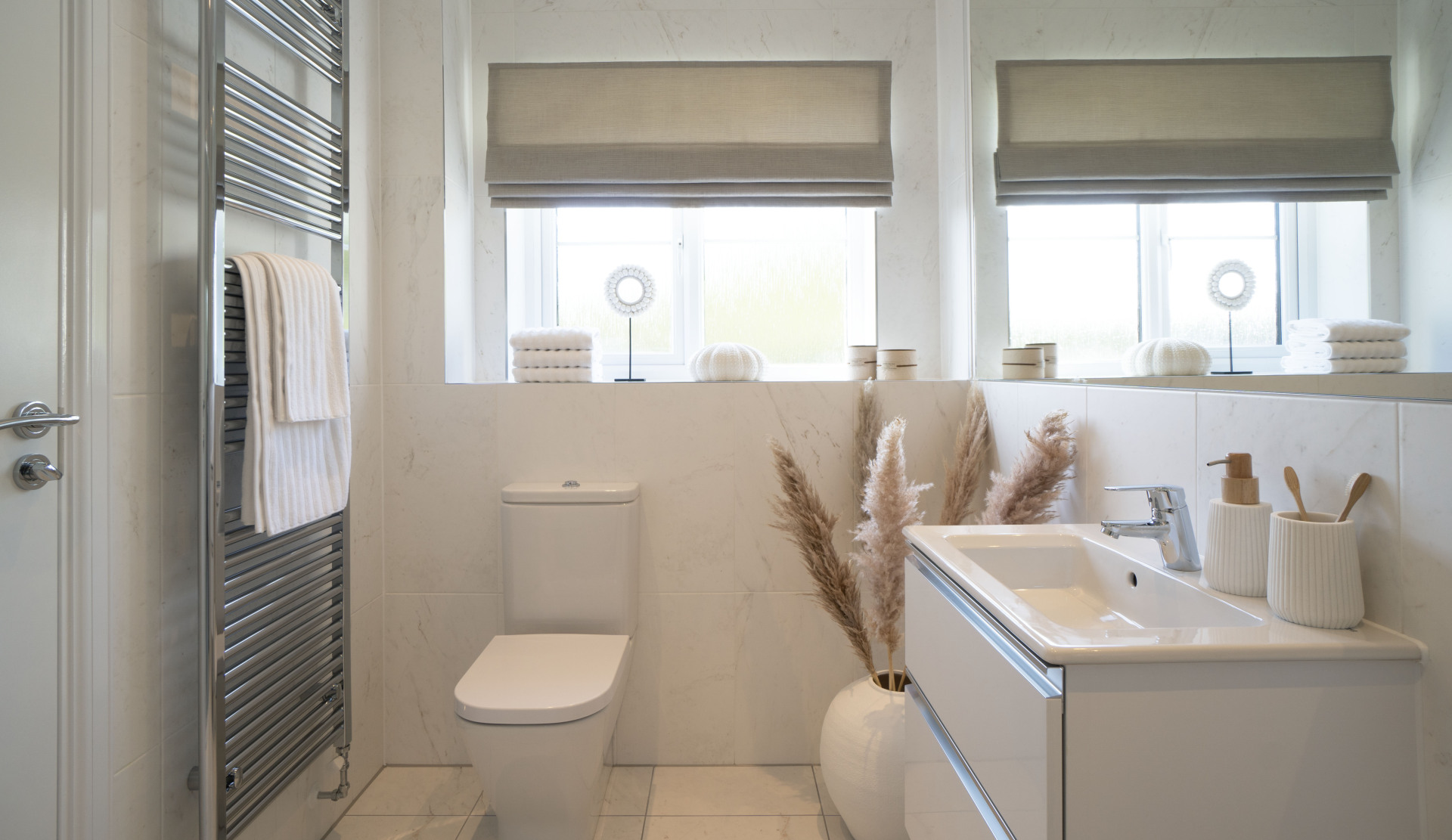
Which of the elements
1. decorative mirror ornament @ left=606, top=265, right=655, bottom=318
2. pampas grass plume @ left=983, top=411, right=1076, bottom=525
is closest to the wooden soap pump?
pampas grass plume @ left=983, top=411, right=1076, bottom=525

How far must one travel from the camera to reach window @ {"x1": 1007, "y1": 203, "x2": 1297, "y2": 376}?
1110 mm

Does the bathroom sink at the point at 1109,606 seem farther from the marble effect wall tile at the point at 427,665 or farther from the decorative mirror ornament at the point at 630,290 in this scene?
the marble effect wall tile at the point at 427,665

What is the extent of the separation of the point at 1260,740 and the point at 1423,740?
0.16 meters

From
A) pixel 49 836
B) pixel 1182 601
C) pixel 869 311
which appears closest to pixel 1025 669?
pixel 1182 601

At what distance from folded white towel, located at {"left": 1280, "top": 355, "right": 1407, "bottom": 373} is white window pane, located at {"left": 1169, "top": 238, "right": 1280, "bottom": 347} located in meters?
0.06

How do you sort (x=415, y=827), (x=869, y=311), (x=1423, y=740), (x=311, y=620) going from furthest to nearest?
(x=869, y=311), (x=415, y=827), (x=311, y=620), (x=1423, y=740)

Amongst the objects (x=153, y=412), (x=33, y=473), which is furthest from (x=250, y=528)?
(x=33, y=473)

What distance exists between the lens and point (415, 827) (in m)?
2.00

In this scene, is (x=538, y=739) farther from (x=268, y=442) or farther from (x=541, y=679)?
(x=268, y=442)

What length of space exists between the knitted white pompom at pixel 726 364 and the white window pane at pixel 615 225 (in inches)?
23.1

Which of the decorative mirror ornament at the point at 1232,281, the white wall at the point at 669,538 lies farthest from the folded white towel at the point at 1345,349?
the white wall at the point at 669,538

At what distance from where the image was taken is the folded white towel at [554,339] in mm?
2350

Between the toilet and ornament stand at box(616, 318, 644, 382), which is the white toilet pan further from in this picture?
ornament stand at box(616, 318, 644, 382)

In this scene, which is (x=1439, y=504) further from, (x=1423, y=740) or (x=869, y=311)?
(x=869, y=311)
